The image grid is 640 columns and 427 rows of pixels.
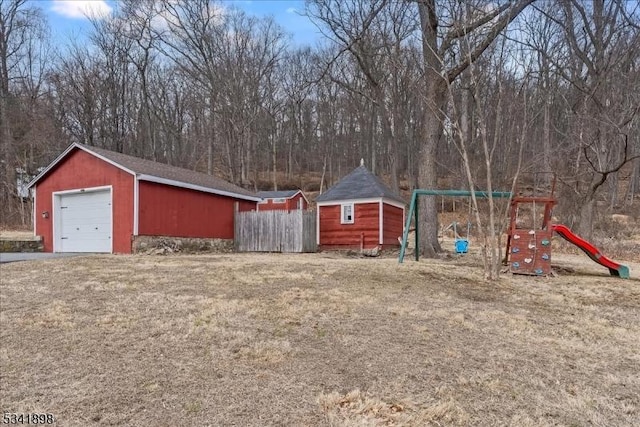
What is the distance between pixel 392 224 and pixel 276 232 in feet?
15.0

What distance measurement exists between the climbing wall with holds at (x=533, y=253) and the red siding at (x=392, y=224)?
7952mm

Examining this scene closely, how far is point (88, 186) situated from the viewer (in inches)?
567

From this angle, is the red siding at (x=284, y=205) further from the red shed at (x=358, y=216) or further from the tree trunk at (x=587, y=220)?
the tree trunk at (x=587, y=220)

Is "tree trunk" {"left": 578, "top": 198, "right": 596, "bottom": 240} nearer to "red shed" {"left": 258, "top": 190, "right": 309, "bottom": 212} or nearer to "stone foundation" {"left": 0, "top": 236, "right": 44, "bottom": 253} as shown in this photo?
"red shed" {"left": 258, "top": 190, "right": 309, "bottom": 212}

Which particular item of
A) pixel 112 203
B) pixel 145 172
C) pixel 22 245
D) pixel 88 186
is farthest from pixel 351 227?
pixel 22 245

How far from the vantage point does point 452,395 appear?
3.33m

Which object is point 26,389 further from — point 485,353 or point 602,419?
point 602,419

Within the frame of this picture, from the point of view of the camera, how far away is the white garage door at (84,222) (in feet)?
45.9

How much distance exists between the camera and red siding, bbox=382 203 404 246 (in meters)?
16.8

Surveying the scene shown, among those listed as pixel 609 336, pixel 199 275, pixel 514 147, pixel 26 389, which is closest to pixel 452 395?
pixel 609 336

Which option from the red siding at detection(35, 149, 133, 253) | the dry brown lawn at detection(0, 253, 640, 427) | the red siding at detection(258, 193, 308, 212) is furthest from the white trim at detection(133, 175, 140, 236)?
the red siding at detection(258, 193, 308, 212)

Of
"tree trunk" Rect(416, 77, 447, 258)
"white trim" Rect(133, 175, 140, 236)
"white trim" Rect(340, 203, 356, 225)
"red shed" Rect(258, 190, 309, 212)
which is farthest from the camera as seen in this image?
"red shed" Rect(258, 190, 309, 212)

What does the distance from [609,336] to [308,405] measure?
362 cm

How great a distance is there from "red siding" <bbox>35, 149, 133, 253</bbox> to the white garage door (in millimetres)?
313
